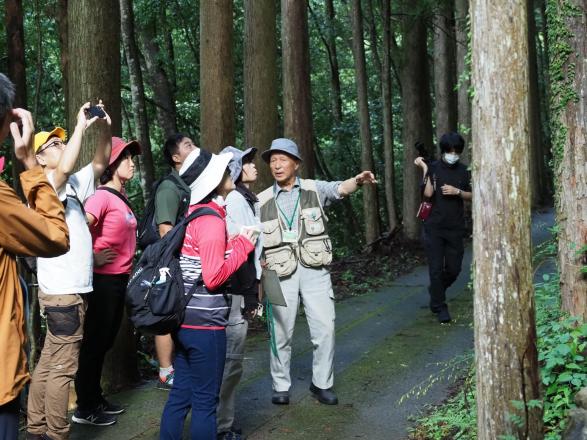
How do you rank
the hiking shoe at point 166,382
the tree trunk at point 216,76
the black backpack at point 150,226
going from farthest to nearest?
the tree trunk at point 216,76 → the hiking shoe at point 166,382 → the black backpack at point 150,226

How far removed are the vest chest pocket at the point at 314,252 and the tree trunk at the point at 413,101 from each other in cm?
1099

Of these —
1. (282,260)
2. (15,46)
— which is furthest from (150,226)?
(15,46)

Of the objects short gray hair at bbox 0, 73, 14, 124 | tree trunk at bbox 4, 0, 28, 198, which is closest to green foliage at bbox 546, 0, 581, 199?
short gray hair at bbox 0, 73, 14, 124

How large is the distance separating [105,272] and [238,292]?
4.65 ft

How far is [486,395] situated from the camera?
460cm

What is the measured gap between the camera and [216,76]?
9.80 m

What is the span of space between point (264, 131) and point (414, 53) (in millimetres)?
8084

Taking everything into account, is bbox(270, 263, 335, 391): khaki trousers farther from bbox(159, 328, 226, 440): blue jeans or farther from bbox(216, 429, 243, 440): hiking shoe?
bbox(159, 328, 226, 440): blue jeans

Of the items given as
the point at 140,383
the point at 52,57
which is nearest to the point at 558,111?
the point at 140,383

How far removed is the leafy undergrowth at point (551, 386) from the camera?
17.8 feet

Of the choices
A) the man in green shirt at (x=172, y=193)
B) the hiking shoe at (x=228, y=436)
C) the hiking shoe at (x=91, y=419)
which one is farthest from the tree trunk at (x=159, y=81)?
the hiking shoe at (x=228, y=436)

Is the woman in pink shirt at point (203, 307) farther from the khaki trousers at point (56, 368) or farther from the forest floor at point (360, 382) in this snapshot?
the forest floor at point (360, 382)

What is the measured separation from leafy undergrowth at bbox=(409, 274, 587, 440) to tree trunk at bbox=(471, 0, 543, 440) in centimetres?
79

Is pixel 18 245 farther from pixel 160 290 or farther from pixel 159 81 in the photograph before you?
pixel 159 81
